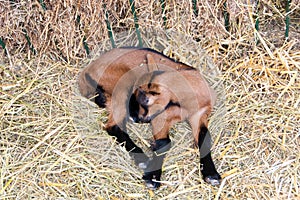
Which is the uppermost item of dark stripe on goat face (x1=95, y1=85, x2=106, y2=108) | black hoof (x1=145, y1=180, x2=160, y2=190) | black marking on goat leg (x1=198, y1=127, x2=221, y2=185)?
dark stripe on goat face (x1=95, y1=85, x2=106, y2=108)

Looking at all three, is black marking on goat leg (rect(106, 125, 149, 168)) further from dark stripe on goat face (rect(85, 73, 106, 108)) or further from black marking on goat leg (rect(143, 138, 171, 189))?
dark stripe on goat face (rect(85, 73, 106, 108))

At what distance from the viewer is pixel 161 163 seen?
3.42 meters

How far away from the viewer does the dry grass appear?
10.9 ft

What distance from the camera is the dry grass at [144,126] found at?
10.9 feet

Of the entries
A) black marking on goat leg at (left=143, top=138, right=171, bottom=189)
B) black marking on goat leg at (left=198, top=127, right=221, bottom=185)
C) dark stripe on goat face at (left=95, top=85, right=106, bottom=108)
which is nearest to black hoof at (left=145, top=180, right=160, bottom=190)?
black marking on goat leg at (left=143, top=138, right=171, bottom=189)

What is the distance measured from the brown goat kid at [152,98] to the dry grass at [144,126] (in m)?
0.08

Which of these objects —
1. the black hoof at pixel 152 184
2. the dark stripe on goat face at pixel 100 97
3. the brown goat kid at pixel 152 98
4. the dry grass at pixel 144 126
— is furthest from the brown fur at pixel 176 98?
the dark stripe on goat face at pixel 100 97

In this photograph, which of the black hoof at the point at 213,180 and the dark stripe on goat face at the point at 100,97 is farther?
the dark stripe on goat face at the point at 100,97

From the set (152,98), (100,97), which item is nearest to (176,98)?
(152,98)

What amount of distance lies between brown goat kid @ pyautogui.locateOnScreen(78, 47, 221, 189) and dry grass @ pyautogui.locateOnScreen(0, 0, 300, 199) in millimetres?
75

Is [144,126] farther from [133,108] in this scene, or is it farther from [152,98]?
[152,98]

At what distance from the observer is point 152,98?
10.8ft

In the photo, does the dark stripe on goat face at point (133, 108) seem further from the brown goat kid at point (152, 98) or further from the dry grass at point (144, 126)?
the dry grass at point (144, 126)

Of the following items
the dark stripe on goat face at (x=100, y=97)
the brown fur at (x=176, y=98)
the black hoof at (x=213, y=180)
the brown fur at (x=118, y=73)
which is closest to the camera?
the black hoof at (x=213, y=180)
